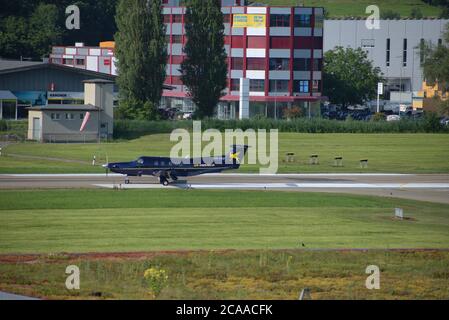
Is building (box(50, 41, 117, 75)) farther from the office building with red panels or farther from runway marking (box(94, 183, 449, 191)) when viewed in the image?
runway marking (box(94, 183, 449, 191))

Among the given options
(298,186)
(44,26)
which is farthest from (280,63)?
(298,186)

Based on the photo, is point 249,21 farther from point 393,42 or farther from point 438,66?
point 393,42

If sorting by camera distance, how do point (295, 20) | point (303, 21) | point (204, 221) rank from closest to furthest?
1. point (204, 221)
2. point (295, 20)
3. point (303, 21)

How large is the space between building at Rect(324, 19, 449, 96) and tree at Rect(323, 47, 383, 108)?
1354 centimetres

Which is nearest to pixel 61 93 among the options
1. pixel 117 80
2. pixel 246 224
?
Result: pixel 117 80

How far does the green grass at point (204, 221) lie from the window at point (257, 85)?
73937 mm

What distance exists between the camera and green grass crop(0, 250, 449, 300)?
30219 mm

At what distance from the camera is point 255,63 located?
418 feet

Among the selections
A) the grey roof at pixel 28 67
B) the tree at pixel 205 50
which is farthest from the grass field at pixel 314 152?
the grey roof at pixel 28 67

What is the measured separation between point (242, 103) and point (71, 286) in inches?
3480

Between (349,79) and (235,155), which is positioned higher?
(349,79)

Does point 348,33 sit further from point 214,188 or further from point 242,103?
point 214,188

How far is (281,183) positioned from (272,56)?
223ft

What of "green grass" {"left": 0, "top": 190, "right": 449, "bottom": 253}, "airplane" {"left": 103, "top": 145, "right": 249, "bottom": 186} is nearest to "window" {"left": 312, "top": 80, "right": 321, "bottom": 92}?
"airplane" {"left": 103, "top": 145, "right": 249, "bottom": 186}
